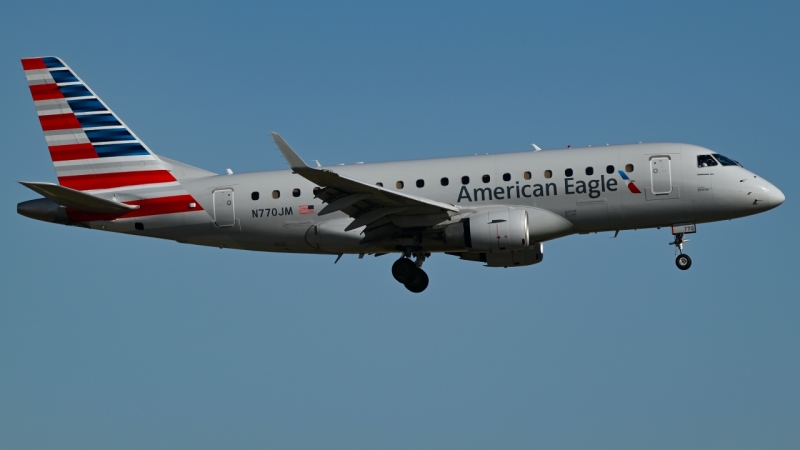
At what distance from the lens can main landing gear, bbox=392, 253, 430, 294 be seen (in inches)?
1538

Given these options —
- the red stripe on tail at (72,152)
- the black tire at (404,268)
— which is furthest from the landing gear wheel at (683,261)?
the red stripe on tail at (72,152)

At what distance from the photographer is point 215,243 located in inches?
1570

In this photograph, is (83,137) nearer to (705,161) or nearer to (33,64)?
(33,64)

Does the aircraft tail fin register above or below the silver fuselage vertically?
above

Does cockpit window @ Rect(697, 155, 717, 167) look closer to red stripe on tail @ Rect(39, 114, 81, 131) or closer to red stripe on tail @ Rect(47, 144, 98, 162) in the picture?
red stripe on tail @ Rect(47, 144, 98, 162)

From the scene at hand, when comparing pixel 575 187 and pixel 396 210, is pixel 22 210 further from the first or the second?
pixel 575 187

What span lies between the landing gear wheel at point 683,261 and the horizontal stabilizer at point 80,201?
19400 mm

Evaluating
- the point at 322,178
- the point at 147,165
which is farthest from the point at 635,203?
the point at 147,165

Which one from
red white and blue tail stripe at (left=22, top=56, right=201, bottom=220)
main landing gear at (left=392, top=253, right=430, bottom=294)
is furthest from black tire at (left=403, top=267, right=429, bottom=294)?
red white and blue tail stripe at (left=22, top=56, right=201, bottom=220)

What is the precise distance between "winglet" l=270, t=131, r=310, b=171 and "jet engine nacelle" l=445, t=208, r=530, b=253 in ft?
20.6

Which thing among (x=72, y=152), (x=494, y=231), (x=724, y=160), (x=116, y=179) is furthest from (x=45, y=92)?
(x=724, y=160)

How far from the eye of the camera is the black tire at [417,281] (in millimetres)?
39094

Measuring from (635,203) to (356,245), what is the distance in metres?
9.73

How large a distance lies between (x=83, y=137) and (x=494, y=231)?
16.3m
